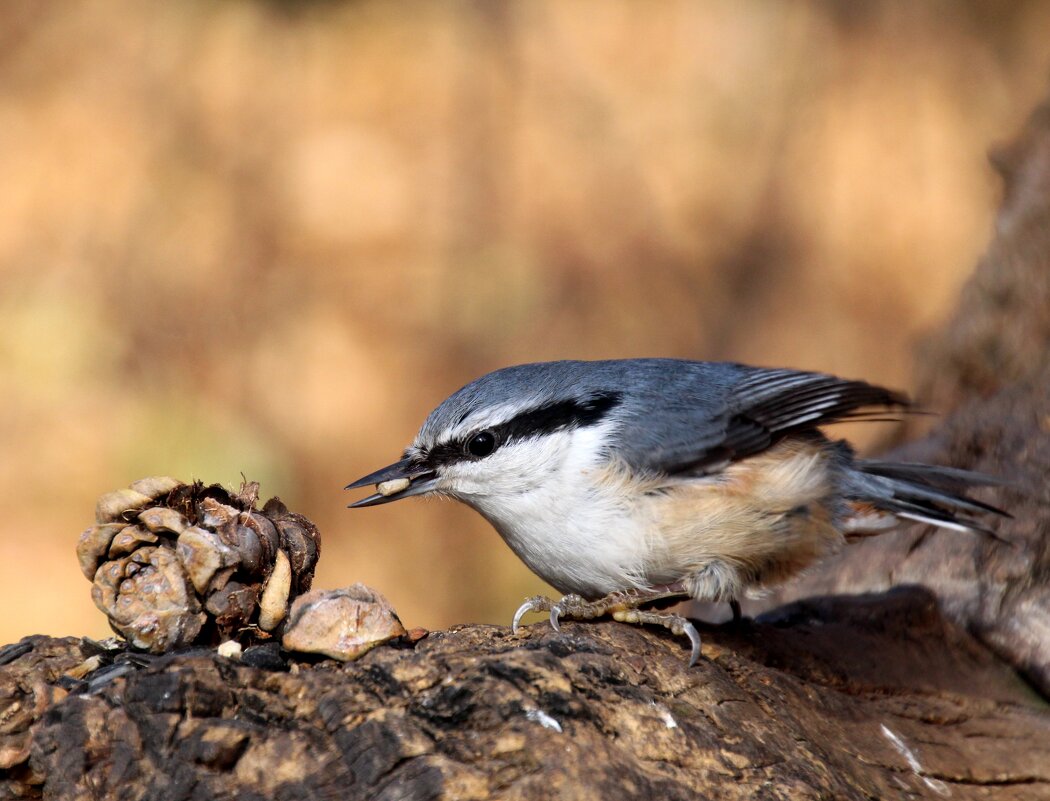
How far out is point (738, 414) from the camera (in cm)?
277

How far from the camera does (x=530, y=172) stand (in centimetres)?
605

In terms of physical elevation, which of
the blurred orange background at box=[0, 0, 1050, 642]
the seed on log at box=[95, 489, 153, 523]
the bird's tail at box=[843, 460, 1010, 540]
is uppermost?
the blurred orange background at box=[0, 0, 1050, 642]

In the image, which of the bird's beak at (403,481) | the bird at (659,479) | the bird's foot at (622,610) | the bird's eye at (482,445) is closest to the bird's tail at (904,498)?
the bird at (659,479)

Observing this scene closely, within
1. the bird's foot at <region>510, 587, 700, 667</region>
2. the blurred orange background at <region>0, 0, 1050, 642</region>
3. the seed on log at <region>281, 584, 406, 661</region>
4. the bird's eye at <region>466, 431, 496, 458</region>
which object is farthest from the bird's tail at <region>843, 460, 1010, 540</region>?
the blurred orange background at <region>0, 0, 1050, 642</region>

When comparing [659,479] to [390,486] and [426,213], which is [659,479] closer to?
[390,486]

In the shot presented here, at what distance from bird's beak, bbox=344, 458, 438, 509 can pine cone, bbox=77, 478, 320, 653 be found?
62 cm

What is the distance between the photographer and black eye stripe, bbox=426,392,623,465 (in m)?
2.65

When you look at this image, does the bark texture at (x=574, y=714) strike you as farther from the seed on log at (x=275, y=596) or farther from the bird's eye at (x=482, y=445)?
the bird's eye at (x=482, y=445)

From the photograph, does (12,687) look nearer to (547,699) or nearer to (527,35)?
(547,699)

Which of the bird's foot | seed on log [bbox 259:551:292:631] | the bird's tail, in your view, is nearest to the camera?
seed on log [bbox 259:551:292:631]

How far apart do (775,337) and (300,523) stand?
430cm

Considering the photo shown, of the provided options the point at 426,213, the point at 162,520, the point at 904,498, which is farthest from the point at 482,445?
the point at 426,213

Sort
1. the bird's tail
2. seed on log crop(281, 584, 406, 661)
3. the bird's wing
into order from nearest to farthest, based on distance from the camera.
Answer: seed on log crop(281, 584, 406, 661) < the bird's wing < the bird's tail

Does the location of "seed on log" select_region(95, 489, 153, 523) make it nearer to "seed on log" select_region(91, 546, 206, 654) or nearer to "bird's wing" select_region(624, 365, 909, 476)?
"seed on log" select_region(91, 546, 206, 654)
